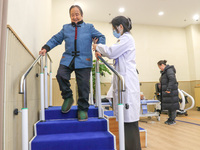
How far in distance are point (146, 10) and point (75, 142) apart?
18.2ft

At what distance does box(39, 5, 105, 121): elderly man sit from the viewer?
82.6 inches

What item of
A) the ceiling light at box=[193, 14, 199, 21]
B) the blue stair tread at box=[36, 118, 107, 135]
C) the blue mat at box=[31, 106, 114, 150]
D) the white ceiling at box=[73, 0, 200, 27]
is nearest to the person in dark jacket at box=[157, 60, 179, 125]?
the blue mat at box=[31, 106, 114, 150]

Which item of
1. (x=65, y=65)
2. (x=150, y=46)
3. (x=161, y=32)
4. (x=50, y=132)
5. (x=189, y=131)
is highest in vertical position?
(x=161, y=32)

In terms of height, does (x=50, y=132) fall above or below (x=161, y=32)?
below

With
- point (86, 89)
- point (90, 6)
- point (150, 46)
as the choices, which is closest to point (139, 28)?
point (150, 46)

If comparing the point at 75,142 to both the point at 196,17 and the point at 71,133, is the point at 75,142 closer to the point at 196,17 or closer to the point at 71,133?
the point at 71,133

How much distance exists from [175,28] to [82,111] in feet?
22.8

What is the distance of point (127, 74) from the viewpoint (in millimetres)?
1617

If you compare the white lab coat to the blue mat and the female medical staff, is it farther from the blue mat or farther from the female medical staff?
the blue mat

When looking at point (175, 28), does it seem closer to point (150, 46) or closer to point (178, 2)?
point (150, 46)

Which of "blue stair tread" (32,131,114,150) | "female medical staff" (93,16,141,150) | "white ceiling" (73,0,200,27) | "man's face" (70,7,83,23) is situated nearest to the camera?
"female medical staff" (93,16,141,150)

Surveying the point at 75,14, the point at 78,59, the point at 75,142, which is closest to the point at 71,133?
the point at 75,142

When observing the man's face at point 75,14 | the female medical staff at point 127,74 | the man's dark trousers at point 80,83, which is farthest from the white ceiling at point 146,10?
the female medical staff at point 127,74

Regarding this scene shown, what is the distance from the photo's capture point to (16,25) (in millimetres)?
1528
